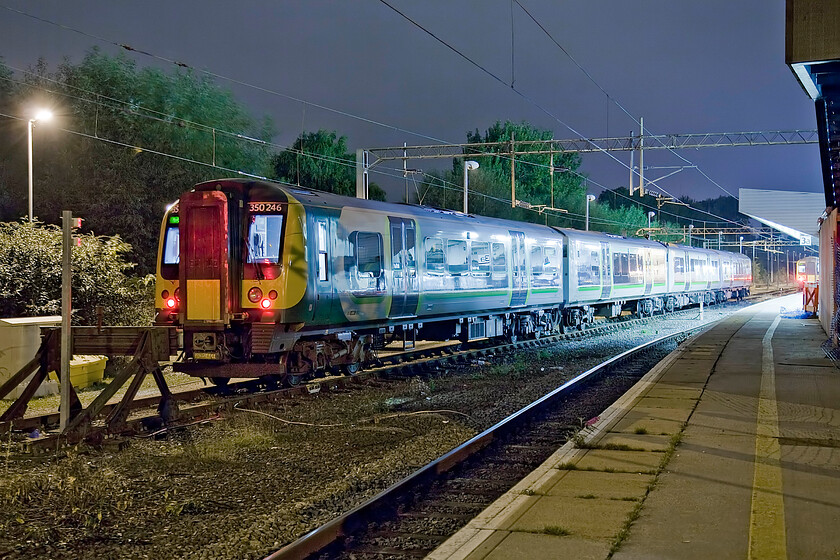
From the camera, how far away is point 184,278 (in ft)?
40.2

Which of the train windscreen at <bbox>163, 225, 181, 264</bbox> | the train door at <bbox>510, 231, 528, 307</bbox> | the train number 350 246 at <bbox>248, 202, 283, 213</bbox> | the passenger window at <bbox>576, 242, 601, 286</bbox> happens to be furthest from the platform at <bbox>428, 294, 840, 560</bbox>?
the passenger window at <bbox>576, 242, 601, 286</bbox>

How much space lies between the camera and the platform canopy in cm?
3716

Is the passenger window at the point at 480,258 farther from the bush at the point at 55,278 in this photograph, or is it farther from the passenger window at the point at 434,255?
the bush at the point at 55,278

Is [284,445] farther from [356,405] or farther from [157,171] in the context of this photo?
[157,171]

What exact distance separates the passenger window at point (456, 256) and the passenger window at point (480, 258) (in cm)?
41

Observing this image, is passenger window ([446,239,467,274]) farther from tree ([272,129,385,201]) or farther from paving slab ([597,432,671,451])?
tree ([272,129,385,201])

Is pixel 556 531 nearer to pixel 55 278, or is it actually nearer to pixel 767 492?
pixel 767 492

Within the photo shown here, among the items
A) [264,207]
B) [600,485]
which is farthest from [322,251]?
[600,485]

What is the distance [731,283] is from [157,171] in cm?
3824

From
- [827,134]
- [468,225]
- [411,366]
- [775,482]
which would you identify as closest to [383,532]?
[775,482]

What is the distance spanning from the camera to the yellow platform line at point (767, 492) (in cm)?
515

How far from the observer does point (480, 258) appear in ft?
61.2

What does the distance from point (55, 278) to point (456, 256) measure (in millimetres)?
7935

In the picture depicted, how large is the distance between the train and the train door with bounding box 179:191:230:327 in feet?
0.05
